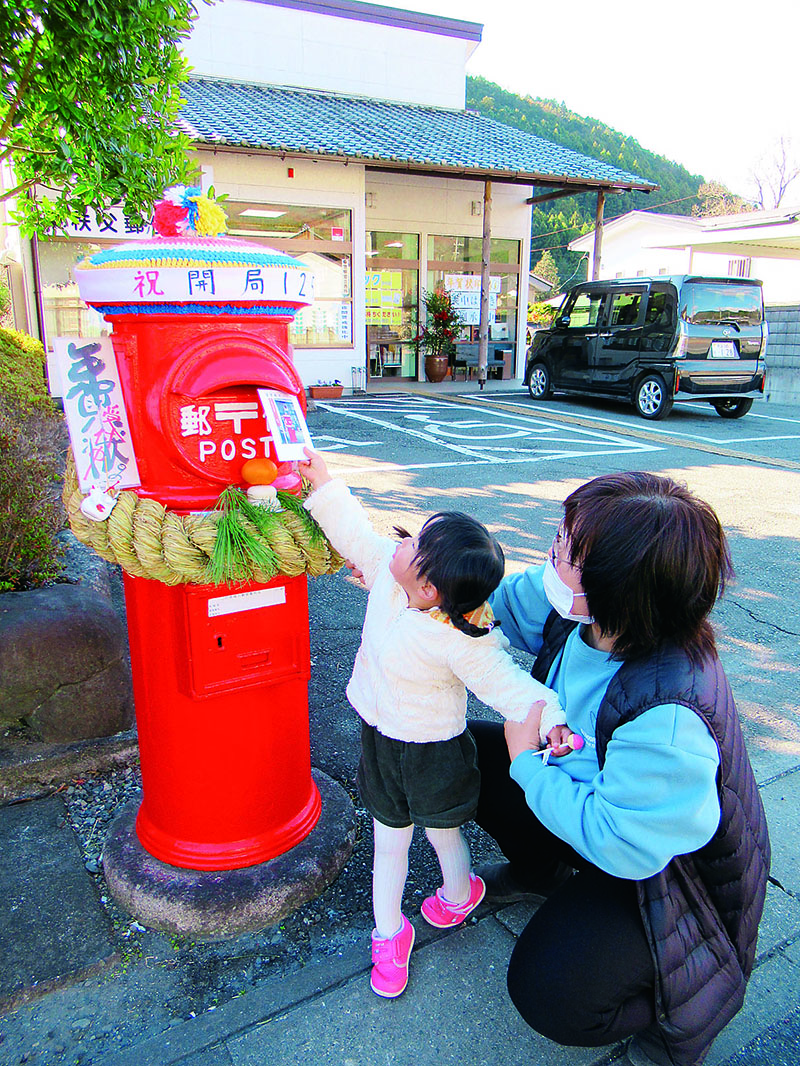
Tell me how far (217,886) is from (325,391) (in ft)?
34.8

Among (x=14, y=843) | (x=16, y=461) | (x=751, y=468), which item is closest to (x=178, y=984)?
(x=14, y=843)

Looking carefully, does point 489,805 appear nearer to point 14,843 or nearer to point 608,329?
point 14,843

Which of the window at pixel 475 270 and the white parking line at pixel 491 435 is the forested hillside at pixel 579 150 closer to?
the window at pixel 475 270

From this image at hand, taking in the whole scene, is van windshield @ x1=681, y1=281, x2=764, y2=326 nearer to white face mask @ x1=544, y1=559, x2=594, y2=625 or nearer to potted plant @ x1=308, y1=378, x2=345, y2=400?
potted plant @ x1=308, y1=378, x2=345, y2=400

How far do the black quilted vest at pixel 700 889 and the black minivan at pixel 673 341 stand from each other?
9.18 meters

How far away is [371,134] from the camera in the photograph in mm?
12133

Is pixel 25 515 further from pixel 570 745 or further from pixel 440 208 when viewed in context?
pixel 440 208

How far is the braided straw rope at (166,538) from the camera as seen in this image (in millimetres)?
1682

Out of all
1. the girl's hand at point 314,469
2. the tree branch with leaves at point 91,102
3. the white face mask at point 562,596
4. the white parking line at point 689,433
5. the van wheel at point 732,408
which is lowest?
the white parking line at point 689,433

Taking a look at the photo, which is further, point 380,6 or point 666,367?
point 380,6

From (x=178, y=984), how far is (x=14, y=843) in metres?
0.74

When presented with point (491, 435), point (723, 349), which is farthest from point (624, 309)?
point (491, 435)

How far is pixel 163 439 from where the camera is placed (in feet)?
5.65

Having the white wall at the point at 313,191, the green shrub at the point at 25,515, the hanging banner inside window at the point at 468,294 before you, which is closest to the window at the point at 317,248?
the white wall at the point at 313,191
